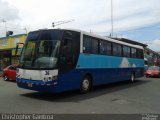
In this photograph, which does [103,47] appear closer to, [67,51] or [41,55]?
[67,51]

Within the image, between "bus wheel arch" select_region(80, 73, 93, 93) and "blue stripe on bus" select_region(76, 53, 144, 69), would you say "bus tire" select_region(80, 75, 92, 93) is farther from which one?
"blue stripe on bus" select_region(76, 53, 144, 69)

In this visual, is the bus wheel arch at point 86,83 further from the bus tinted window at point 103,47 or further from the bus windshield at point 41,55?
the bus windshield at point 41,55

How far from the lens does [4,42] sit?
113 feet

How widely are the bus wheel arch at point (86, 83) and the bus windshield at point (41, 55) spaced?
2.64m

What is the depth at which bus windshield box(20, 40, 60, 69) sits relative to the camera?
1119 centimetres

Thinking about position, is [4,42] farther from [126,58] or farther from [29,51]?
[29,51]

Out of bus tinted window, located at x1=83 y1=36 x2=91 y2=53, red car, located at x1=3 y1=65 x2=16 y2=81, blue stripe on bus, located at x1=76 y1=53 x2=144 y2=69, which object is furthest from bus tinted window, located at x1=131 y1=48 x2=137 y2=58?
red car, located at x1=3 y1=65 x2=16 y2=81

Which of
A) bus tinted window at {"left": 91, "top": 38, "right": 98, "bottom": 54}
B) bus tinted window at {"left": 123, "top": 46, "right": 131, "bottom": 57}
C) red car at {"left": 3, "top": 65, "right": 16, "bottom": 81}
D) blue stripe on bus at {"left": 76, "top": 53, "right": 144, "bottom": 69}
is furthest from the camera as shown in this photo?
red car at {"left": 3, "top": 65, "right": 16, "bottom": 81}

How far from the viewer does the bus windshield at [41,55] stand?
11.2 meters

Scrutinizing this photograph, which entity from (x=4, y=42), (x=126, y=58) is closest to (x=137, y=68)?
(x=126, y=58)

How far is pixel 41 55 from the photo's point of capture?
11.5 meters

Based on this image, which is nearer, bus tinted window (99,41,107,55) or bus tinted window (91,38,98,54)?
bus tinted window (91,38,98,54)

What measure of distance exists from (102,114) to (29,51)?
16.5 ft

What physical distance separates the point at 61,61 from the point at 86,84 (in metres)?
2.82
